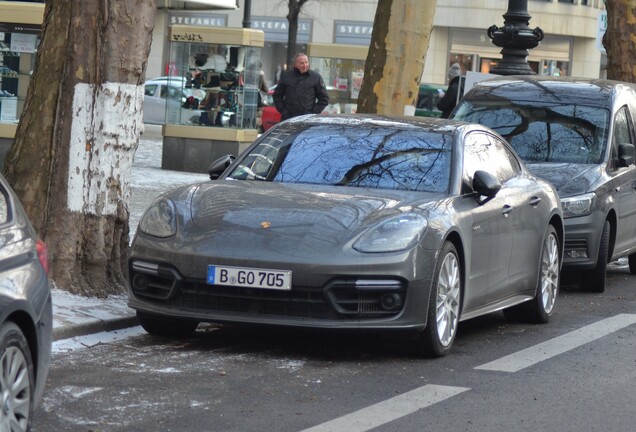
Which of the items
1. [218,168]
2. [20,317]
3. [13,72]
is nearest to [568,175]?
[218,168]

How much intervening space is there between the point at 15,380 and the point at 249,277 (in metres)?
2.84

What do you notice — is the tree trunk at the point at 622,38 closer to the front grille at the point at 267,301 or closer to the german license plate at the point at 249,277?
the front grille at the point at 267,301

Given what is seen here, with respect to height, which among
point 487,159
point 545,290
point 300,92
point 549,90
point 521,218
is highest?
point 549,90

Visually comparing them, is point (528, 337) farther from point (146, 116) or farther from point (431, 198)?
point (146, 116)

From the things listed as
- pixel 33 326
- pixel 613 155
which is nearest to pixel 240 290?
pixel 33 326

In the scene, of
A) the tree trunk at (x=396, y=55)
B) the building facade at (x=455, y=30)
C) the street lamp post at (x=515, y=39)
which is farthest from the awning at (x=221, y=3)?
the building facade at (x=455, y=30)

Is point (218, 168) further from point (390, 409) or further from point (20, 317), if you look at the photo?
point (20, 317)

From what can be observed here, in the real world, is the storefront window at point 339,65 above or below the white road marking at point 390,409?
above

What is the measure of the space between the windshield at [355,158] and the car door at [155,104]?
32512 mm

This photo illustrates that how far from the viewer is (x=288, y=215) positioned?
331 inches

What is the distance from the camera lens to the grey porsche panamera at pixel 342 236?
814 centimetres

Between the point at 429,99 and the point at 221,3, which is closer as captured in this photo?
the point at 221,3

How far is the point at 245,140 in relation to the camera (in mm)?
24172

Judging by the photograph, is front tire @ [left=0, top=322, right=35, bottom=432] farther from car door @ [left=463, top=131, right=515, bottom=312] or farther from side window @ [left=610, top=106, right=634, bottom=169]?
side window @ [left=610, top=106, right=634, bottom=169]
